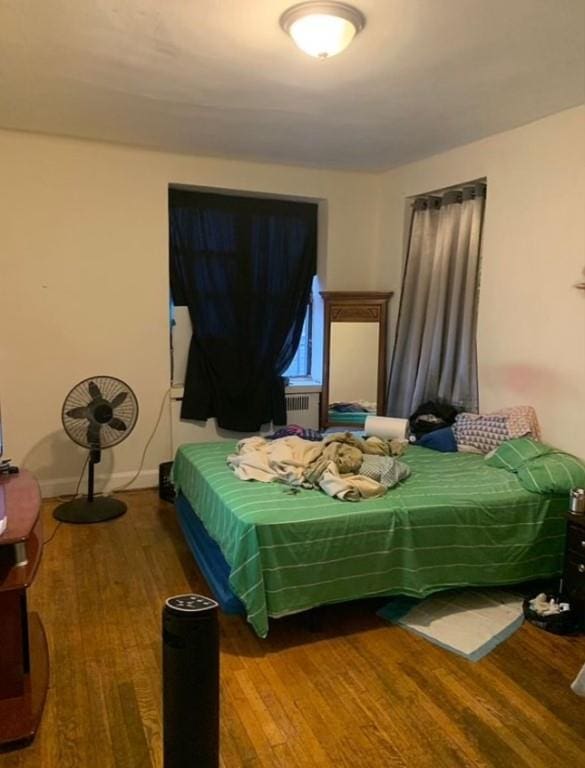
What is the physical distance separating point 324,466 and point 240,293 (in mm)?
2163

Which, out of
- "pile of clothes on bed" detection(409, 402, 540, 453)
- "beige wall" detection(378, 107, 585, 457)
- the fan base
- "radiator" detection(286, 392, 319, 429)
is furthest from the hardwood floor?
"radiator" detection(286, 392, 319, 429)

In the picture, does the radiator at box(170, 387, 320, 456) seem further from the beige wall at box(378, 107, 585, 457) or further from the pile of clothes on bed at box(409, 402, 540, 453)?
the beige wall at box(378, 107, 585, 457)

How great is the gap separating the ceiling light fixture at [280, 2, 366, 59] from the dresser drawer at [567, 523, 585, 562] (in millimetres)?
2337

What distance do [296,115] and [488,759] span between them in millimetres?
3182

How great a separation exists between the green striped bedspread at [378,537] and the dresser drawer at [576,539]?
20cm

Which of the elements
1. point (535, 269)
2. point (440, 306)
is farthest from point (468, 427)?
point (535, 269)

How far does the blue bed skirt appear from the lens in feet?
8.21

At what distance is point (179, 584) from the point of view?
2975 millimetres

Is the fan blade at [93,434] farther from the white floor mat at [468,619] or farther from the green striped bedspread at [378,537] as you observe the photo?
the white floor mat at [468,619]

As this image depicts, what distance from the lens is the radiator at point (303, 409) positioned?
4.83 meters

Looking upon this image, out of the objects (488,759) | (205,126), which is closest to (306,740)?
(488,759)

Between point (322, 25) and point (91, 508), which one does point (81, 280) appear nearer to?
point (91, 508)

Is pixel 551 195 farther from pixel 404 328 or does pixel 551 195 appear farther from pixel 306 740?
pixel 306 740

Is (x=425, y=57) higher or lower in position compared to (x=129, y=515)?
higher
